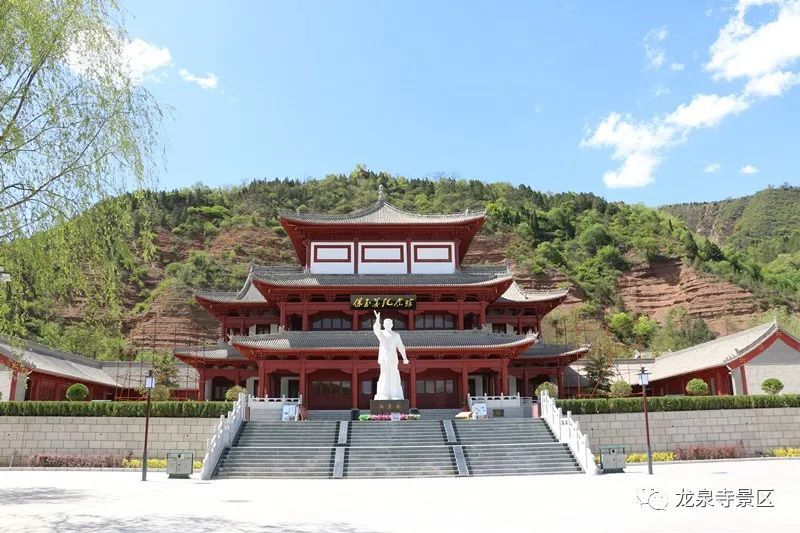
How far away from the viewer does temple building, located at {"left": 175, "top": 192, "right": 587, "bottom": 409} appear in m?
33.6

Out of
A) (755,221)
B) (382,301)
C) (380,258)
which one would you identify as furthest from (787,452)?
(755,221)

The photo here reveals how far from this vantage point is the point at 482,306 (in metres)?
37.0

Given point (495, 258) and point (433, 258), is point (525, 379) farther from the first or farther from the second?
point (495, 258)

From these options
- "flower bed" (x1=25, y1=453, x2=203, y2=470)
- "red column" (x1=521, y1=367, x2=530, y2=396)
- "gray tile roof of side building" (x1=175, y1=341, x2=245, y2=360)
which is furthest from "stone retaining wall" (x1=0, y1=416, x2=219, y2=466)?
"red column" (x1=521, y1=367, x2=530, y2=396)

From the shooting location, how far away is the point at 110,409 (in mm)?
27484

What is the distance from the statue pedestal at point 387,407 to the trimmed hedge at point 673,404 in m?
6.96

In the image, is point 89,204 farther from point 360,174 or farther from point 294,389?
point 360,174

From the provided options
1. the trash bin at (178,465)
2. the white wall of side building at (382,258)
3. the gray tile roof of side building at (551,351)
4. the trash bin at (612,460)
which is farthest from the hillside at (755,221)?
the trash bin at (178,465)

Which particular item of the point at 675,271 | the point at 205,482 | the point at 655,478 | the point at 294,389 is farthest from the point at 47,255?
the point at 675,271

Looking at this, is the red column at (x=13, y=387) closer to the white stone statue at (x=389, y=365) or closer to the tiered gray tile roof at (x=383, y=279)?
the tiered gray tile roof at (x=383, y=279)

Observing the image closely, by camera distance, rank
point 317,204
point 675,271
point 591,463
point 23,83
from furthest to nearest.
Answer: point 317,204
point 675,271
point 591,463
point 23,83

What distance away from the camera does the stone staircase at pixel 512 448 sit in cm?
2200

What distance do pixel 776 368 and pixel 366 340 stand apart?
21.6 metres

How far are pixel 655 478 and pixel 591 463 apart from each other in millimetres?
2783
